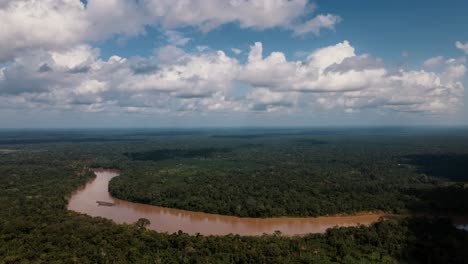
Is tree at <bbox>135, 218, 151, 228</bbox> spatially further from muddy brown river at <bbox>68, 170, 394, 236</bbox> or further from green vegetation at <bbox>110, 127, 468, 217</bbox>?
green vegetation at <bbox>110, 127, 468, 217</bbox>

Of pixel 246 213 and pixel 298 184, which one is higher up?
pixel 298 184

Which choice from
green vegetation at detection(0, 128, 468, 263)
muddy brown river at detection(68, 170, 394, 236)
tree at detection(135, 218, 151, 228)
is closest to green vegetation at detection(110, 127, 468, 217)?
green vegetation at detection(0, 128, 468, 263)

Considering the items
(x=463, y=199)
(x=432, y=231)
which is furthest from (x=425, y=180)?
(x=432, y=231)

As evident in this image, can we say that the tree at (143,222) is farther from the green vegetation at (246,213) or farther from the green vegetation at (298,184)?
the green vegetation at (298,184)

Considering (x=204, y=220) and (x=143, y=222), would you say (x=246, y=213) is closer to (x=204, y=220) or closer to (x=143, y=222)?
(x=204, y=220)

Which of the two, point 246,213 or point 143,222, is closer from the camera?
point 143,222

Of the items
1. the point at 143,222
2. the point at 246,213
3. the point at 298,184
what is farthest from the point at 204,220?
the point at 298,184

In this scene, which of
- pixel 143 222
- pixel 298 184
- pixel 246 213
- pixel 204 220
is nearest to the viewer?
pixel 143 222

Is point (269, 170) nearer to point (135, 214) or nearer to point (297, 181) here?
point (297, 181)

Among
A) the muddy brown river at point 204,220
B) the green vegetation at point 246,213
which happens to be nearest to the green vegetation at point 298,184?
the green vegetation at point 246,213
